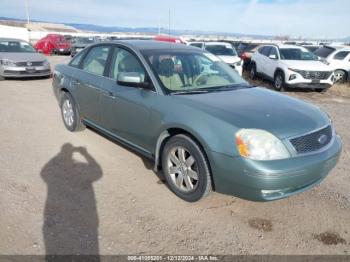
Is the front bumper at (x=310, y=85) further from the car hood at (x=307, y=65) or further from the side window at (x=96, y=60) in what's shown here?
the side window at (x=96, y=60)

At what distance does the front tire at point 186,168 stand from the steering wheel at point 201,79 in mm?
936

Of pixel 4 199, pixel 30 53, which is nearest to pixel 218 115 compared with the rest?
pixel 4 199

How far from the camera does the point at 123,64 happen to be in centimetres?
453

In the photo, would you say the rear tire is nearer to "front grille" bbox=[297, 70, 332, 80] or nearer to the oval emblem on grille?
"front grille" bbox=[297, 70, 332, 80]

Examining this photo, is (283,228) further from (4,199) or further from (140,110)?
(4,199)

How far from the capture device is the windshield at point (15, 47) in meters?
12.1

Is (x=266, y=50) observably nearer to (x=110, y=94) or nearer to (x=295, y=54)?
(x=295, y=54)

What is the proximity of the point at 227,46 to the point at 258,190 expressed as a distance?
12.2 m

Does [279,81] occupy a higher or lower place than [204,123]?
lower

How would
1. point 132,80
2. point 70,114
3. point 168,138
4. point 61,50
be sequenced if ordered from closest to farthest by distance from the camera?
point 168,138, point 132,80, point 70,114, point 61,50

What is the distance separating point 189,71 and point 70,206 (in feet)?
7.23

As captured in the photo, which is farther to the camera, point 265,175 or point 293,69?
point 293,69

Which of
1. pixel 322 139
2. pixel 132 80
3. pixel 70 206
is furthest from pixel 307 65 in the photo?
pixel 70 206

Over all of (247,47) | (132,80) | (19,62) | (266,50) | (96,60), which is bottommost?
(19,62)
